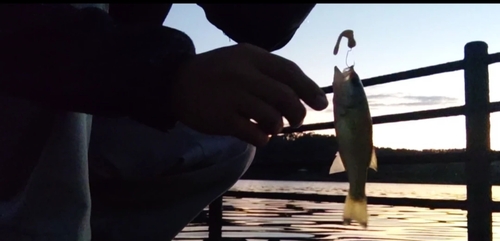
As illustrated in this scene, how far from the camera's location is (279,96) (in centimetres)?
90

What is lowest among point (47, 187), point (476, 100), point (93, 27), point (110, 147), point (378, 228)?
point (378, 228)

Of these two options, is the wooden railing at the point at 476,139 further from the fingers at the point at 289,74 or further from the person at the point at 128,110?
the fingers at the point at 289,74

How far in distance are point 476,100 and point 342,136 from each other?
218 centimetres

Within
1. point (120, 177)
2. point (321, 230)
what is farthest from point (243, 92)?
point (321, 230)

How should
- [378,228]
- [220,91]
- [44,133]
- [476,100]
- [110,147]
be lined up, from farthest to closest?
1. [378,228]
2. [476,100]
3. [110,147]
4. [44,133]
5. [220,91]

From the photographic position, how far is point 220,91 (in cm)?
91

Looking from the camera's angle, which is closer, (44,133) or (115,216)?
(44,133)

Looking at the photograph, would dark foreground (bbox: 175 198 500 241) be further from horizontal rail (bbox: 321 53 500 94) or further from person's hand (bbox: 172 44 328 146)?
person's hand (bbox: 172 44 328 146)

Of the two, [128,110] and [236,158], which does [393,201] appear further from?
[128,110]

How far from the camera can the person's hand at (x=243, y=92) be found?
2.97ft

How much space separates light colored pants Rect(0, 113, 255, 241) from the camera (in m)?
1.35

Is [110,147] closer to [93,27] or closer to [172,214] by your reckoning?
[172,214]

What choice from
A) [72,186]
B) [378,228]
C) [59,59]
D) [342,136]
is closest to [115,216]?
[72,186]

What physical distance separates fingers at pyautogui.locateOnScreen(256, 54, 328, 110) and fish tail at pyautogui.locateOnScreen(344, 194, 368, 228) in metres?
0.47
